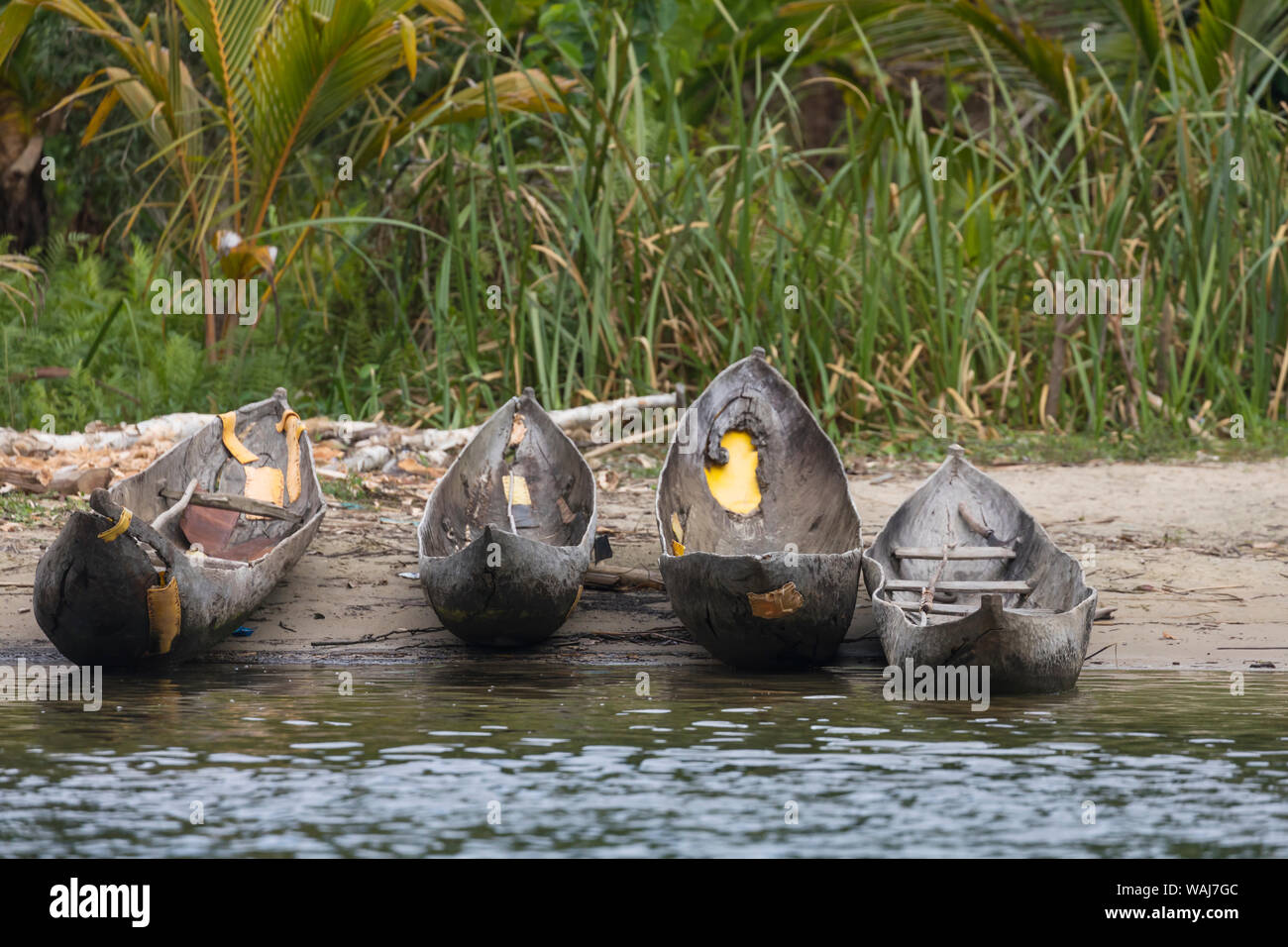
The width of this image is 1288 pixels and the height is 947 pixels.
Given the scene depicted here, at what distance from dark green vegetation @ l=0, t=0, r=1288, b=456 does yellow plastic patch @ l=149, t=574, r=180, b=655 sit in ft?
13.3

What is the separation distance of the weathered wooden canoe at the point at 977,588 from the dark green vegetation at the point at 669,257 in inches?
118

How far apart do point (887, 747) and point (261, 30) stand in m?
6.94

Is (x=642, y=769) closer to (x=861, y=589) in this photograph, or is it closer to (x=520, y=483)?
(x=861, y=589)

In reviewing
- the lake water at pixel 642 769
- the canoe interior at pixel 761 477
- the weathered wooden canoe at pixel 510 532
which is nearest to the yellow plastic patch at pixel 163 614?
the lake water at pixel 642 769

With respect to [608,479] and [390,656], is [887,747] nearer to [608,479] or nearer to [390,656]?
[390,656]

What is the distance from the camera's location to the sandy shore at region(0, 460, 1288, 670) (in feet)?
24.9

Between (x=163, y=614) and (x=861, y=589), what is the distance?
3.35 metres

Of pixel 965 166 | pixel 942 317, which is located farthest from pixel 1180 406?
pixel 965 166

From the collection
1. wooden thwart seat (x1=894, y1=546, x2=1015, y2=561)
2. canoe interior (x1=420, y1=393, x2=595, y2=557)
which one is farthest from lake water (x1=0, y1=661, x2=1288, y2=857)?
canoe interior (x1=420, y1=393, x2=595, y2=557)

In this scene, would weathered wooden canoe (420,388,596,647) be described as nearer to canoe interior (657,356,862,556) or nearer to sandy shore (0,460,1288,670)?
sandy shore (0,460,1288,670)

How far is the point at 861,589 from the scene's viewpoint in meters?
8.23

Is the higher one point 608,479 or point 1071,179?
point 1071,179

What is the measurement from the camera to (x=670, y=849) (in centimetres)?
467
